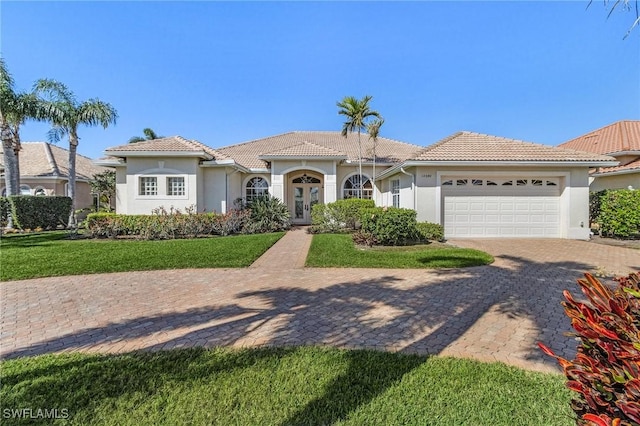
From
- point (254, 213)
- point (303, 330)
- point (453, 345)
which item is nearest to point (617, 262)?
point (453, 345)

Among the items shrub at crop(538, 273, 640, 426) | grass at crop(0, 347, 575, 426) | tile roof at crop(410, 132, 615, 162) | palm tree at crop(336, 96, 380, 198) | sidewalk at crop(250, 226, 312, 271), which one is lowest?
grass at crop(0, 347, 575, 426)

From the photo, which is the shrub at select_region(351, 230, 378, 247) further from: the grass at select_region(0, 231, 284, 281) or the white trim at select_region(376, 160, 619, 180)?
the white trim at select_region(376, 160, 619, 180)

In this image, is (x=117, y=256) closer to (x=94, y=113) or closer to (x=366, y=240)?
(x=366, y=240)

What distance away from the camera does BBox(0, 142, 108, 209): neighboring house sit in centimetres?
2412

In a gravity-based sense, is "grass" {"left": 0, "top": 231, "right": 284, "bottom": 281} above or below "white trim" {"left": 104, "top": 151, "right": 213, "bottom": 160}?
below

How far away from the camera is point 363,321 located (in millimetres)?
4941

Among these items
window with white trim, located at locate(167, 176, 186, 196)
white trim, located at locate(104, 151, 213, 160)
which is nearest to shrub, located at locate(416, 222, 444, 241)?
white trim, located at locate(104, 151, 213, 160)

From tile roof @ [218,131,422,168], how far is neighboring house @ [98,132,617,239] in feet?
1.08

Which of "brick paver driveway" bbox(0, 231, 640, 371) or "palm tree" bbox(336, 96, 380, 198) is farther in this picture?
"palm tree" bbox(336, 96, 380, 198)

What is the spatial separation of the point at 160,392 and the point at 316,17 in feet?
38.9

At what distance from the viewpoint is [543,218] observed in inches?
553

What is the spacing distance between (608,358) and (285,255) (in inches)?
360

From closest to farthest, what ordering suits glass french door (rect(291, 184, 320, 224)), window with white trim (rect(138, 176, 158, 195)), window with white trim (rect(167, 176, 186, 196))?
window with white trim (rect(138, 176, 158, 195)) < window with white trim (rect(167, 176, 186, 196)) < glass french door (rect(291, 184, 320, 224))

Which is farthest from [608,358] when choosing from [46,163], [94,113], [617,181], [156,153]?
[46,163]
